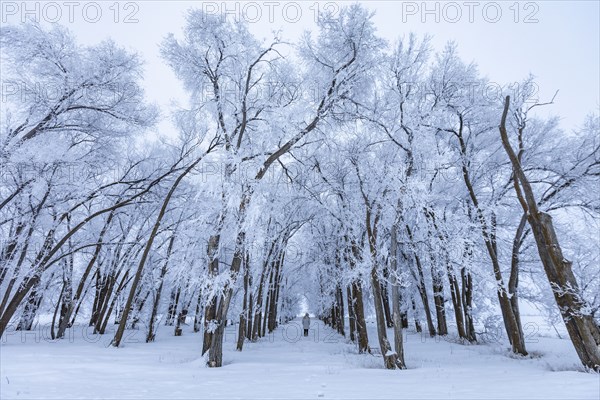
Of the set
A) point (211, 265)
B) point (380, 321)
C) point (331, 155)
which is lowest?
point (380, 321)

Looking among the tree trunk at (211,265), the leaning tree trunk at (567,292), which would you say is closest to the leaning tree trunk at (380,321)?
the leaning tree trunk at (567,292)

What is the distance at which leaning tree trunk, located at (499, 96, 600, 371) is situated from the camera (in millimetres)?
7055

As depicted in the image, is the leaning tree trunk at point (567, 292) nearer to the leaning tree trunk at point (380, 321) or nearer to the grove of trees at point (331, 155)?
the grove of trees at point (331, 155)

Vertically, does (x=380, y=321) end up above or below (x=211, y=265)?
below

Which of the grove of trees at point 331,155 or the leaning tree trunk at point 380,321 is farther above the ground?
the grove of trees at point 331,155

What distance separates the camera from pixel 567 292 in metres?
7.16

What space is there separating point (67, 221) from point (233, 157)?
12.2m

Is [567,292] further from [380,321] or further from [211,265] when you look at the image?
[211,265]

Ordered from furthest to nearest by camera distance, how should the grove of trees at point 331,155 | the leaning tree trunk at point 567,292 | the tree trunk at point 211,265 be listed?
1. the tree trunk at point 211,265
2. the grove of trees at point 331,155
3. the leaning tree trunk at point 567,292

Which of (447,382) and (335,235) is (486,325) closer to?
(335,235)

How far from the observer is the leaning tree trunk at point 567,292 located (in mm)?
7055

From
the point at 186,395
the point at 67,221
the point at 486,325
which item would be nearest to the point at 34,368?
the point at 186,395

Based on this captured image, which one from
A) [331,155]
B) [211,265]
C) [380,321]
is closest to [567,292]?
[380,321]

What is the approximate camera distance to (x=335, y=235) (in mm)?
15578
